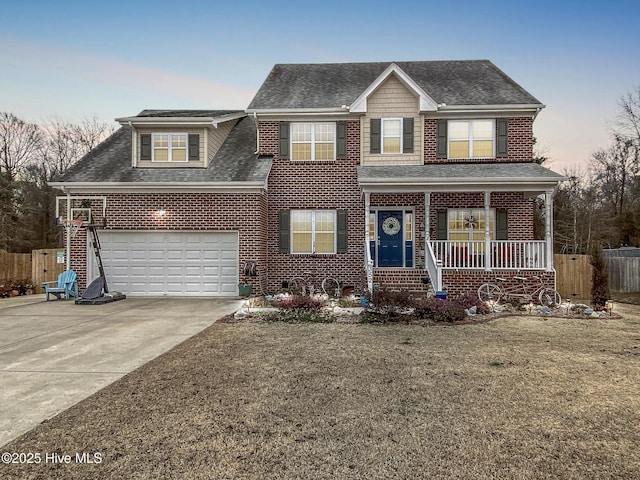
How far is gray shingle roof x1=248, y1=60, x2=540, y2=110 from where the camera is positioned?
14.6 metres

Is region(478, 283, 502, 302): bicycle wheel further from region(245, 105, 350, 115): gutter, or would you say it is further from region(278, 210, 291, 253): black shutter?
region(245, 105, 350, 115): gutter

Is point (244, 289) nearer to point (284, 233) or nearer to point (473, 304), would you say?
point (284, 233)

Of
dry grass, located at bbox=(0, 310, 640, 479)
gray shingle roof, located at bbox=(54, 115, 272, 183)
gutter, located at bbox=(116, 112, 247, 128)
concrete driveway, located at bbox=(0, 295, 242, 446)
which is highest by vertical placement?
gutter, located at bbox=(116, 112, 247, 128)

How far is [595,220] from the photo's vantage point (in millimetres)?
28141

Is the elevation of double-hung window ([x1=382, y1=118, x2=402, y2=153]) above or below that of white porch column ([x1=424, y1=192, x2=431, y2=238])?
above

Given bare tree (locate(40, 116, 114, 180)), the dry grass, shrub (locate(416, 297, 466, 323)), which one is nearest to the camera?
the dry grass

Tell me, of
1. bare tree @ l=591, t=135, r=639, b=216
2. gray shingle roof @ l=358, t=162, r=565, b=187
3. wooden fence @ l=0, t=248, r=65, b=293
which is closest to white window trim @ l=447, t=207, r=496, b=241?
gray shingle roof @ l=358, t=162, r=565, b=187

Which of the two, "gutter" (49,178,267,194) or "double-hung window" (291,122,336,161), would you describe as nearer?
"gutter" (49,178,267,194)

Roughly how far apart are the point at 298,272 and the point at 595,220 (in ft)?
81.1

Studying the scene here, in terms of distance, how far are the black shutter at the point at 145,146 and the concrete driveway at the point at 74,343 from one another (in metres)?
5.44

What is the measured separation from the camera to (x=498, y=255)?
42.2 ft

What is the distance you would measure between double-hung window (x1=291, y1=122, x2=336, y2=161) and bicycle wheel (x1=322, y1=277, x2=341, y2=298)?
14.7ft

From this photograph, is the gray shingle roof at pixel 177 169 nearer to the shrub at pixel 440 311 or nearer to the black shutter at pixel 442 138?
the black shutter at pixel 442 138

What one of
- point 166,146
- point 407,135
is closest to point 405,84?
point 407,135
